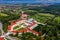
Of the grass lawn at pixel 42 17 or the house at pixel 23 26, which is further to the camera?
the grass lawn at pixel 42 17

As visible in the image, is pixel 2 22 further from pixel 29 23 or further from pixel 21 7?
pixel 21 7

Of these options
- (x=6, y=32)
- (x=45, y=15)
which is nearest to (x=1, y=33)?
(x=6, y=32)

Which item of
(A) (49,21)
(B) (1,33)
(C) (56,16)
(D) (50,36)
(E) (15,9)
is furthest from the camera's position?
(E) (15,9)

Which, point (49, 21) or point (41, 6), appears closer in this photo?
point (49, 21)

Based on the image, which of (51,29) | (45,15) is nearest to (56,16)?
(45,15)

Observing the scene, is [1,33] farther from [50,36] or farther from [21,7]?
[21,7]

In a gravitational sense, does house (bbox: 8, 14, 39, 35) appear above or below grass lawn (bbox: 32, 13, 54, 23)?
below

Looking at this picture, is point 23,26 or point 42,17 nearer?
point 23,26

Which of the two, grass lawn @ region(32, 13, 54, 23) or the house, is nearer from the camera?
the house

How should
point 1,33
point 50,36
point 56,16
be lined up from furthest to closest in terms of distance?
point 56,16
point 1,33
point 50,36

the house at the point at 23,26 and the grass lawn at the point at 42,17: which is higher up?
the grass lawn at the point at 42,17
